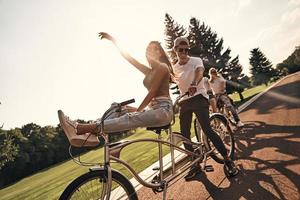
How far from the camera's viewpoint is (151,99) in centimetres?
404

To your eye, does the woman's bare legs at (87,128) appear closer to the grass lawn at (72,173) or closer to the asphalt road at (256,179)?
the grass lawn at (72,173)

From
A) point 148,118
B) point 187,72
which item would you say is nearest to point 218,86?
point 187,72

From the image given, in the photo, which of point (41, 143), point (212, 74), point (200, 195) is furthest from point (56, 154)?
point (200, 195)

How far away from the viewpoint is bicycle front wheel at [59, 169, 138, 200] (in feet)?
10.1

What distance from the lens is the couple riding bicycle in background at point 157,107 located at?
3.40 meters

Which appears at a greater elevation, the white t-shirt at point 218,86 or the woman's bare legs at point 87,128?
the white t-shirt at point 218,86

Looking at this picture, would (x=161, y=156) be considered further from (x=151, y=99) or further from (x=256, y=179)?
(x=256, y=179)

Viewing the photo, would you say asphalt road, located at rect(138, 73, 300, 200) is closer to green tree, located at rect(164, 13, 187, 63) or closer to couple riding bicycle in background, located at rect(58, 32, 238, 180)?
couple riding bicycle in background, located at rect(58, 32, 238, 180)

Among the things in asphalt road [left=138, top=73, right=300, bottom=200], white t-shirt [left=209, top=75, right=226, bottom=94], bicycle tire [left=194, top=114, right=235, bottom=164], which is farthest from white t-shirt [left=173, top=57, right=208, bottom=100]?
white t-shirt [left=209, top=75, right=226, bottom=94]

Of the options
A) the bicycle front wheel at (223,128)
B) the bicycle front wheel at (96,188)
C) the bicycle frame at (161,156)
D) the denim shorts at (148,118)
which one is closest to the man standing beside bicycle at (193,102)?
the bicycle frame at (161,156)

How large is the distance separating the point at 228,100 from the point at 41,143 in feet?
236

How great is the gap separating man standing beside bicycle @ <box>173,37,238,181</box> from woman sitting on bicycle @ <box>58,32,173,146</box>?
35.9 inches

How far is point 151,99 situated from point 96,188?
134 cm

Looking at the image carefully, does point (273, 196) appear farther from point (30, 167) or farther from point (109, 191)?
point (30, 167)
